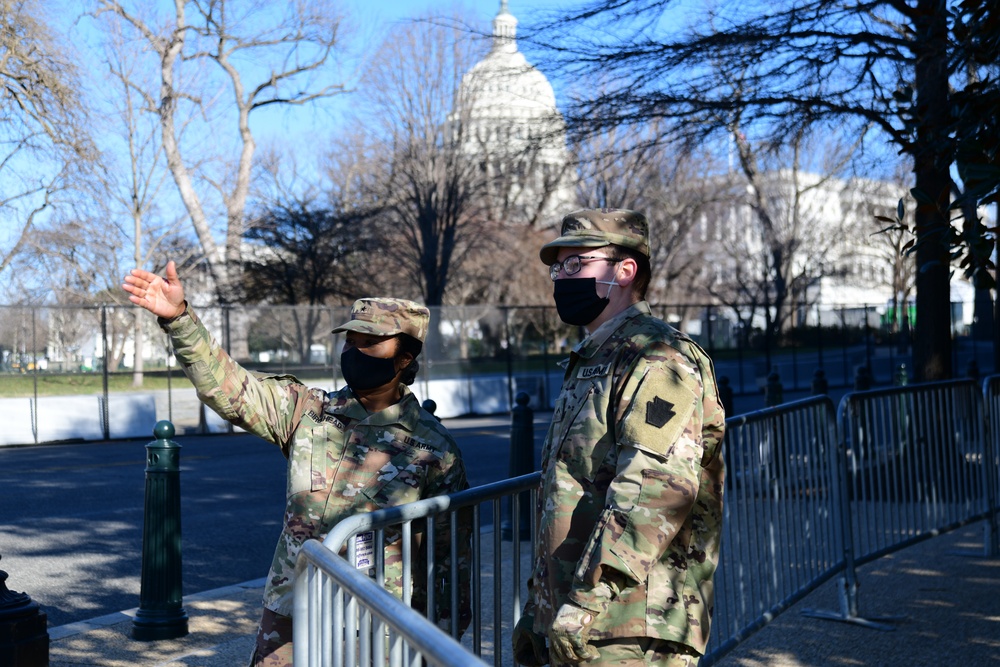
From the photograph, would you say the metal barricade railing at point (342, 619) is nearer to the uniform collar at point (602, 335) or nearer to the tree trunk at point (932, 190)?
the uniform collar at point (602, 335)

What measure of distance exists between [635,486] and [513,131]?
12185mm

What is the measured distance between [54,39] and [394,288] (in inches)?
801

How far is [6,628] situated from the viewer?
483 centimetres

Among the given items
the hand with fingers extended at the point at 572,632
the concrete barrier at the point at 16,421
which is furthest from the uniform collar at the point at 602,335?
the concrete barrier at the point at 16,421

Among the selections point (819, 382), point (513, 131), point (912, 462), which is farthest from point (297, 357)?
point (912, 462)

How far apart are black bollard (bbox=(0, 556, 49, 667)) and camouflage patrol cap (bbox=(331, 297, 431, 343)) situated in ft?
7.22

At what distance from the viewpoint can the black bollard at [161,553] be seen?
621 cm

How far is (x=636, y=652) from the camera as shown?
9.36 feet

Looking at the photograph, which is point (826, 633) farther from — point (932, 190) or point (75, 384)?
point (75, 384)

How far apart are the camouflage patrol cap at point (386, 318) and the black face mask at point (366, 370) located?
0.09 metres

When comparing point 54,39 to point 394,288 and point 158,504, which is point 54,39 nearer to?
point 158,504

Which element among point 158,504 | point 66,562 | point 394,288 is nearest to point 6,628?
point 158,504

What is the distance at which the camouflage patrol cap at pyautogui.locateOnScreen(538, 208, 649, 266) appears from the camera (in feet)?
10.3

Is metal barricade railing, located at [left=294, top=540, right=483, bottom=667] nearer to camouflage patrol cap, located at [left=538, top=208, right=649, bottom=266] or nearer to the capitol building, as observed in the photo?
camouflage patrol cap, located at [left=538, top=208, right=649, bottom=266]
